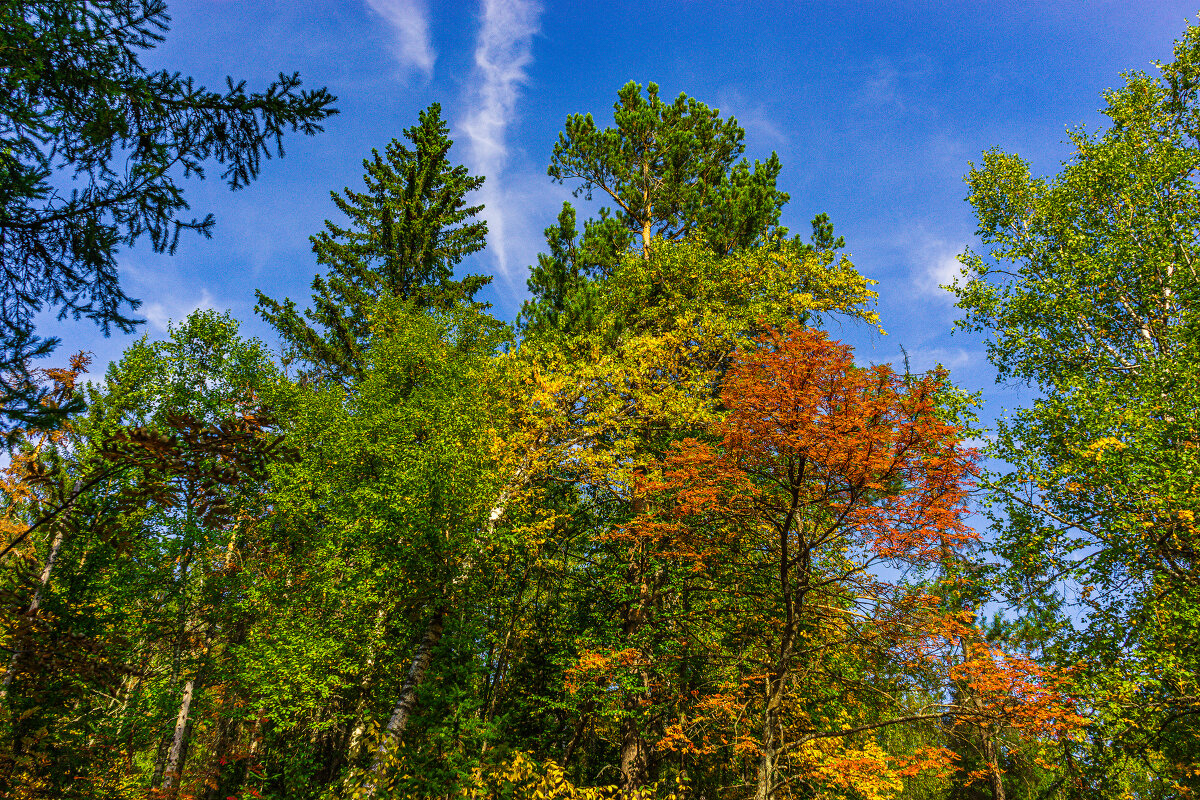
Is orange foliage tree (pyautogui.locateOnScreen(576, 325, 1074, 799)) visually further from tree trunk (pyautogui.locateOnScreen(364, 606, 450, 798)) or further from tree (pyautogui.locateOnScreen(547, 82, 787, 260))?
tree (pyautogui.locateOnScreen(547, 82, 787, 260))

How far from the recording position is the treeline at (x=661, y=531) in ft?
25.6

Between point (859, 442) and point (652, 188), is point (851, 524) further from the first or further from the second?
point (652, 188)

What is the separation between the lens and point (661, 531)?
391 inches

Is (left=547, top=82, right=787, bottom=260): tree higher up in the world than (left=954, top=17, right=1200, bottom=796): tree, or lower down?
higher up

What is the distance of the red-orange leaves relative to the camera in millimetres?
7578

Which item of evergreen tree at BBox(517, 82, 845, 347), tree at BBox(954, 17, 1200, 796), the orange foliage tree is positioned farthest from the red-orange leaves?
evergreen tree at BBox(517, 82, 845, 347)

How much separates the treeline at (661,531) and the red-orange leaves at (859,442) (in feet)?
0.19

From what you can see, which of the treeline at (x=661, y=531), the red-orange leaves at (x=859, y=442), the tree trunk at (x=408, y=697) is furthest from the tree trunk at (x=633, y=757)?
the red-orange leaves at (x=859, y=442)

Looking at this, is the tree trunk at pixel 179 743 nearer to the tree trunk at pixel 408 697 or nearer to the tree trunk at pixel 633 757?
the tree trunk at pixel 408 697

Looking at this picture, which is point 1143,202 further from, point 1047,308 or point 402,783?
point 402,783

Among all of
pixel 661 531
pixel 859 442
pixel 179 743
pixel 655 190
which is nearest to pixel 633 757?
pixel 661 531

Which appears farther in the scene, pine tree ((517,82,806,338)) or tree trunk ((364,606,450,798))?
pine tree ((517,82,806,338))

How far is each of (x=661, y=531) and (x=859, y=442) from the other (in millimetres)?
3827

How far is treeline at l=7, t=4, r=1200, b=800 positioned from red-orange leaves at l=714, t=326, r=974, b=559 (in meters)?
0.06
